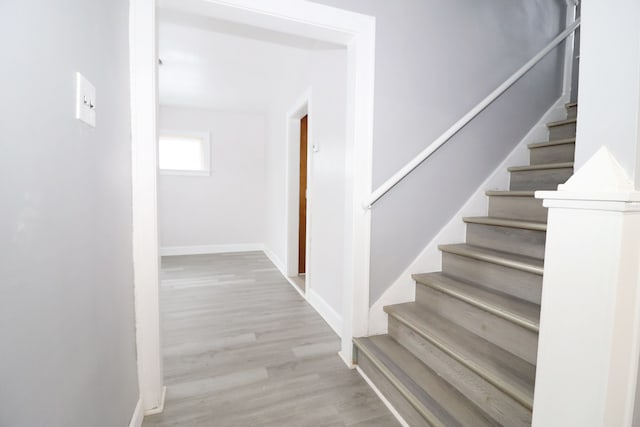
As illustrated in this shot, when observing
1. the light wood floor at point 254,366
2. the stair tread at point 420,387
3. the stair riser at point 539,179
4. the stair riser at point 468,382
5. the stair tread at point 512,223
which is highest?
the stair riser at point 539,179

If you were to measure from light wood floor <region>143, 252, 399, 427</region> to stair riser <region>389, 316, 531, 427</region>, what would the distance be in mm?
334

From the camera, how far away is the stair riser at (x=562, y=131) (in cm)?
200

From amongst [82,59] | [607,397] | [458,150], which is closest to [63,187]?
[82,59]

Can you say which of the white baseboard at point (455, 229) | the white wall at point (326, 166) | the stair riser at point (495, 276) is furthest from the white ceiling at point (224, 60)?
the stair riser at point (495, 276)

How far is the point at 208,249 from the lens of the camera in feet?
15.8

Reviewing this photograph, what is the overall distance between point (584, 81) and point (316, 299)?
2271 millimetres

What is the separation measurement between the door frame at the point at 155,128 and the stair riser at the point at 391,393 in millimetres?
141

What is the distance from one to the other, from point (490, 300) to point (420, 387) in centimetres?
54

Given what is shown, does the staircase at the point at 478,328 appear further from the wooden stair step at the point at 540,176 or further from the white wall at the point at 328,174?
the white wall at the point at 328,174

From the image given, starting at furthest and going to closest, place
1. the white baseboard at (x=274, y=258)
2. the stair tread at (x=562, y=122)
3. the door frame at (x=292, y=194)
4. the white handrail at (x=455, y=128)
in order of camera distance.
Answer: the white baseboard at (x=274, y=258) < the door frame at (x=292, y=194) < the stair tread at (x=562, y=122) < the white handrail at (x=455, y=128)

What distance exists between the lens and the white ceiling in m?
1.88

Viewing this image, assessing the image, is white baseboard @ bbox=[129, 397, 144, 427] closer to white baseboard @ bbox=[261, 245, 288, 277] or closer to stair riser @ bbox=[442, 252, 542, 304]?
stair riser @ bbox=[442, 252, 542, 304]

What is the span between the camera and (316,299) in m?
2.57

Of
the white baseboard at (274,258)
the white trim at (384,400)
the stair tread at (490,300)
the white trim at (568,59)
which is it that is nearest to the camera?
the stair tread at (490,300)
